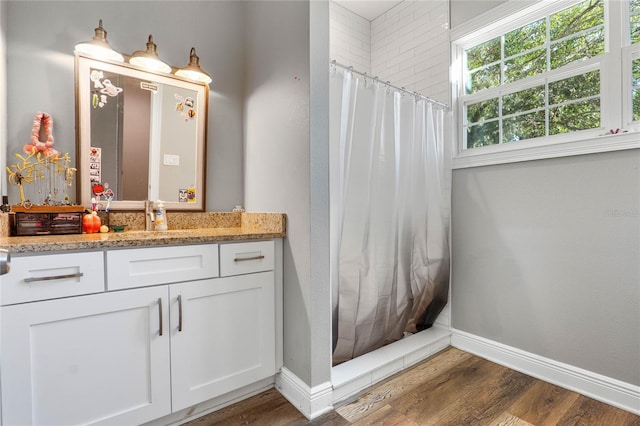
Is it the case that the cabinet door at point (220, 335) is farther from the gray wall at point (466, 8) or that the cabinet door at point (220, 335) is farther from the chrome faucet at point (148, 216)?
the gray wall at point (466, 8)

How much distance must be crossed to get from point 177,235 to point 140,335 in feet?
1.45

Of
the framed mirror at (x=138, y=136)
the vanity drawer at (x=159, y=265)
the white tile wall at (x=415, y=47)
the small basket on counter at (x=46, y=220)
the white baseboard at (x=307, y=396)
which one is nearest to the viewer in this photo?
the vanity drawer at (x=159, y=265)

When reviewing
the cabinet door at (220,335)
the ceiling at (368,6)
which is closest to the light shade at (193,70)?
the cabinet door at (220,335)

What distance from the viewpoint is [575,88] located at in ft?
5.98

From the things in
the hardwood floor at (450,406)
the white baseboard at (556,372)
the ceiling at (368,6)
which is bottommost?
the hardwood floor at (450,406)

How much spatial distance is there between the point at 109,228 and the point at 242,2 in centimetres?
169

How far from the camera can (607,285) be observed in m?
1.66

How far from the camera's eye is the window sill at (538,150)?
1589 millimetres

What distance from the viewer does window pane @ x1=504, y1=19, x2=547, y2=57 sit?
6.49 feet

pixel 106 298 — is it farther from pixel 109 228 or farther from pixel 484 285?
pixel 484 285

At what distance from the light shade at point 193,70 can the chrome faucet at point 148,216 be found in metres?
0.79

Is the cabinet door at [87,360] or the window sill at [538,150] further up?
the window sill at [538,150]

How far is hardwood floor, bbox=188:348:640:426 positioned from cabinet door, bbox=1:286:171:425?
0.35 meters

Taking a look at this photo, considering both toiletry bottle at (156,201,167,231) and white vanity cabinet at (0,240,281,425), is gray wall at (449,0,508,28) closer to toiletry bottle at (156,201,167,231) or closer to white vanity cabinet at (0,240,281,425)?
white vanity cabinet at (0,240,281,425)
